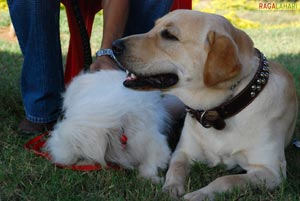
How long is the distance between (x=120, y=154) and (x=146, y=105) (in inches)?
12.4

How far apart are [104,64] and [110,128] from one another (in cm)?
59

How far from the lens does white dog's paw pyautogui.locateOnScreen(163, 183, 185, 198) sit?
7.21ft

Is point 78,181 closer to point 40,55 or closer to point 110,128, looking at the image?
point 110,128

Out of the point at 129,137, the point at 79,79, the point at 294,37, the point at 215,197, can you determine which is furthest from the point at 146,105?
the point at 294,37

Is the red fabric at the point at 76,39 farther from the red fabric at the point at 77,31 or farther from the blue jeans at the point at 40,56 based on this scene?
the blue jeans at the point at 40,56

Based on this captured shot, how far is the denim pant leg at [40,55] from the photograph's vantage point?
287 centimetres

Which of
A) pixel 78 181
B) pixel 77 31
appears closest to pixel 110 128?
pixel 78 181

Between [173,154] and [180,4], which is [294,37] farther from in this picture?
[173,154]

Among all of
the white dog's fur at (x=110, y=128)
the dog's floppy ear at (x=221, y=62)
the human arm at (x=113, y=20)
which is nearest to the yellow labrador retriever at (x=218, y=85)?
the dog's floppy ear at (x=221, y=62)

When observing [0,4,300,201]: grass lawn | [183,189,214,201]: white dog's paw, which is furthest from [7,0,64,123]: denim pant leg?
[183,189,214,201]: white dog's paw

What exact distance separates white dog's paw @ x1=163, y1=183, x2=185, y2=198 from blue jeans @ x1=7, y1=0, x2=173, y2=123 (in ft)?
3.59

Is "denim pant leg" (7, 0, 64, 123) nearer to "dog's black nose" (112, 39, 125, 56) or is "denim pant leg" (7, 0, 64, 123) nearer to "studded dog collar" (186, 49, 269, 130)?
"dog's black nose" (112, 39, 125, 56)

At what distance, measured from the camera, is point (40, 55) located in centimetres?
292

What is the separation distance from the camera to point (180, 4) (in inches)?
137
